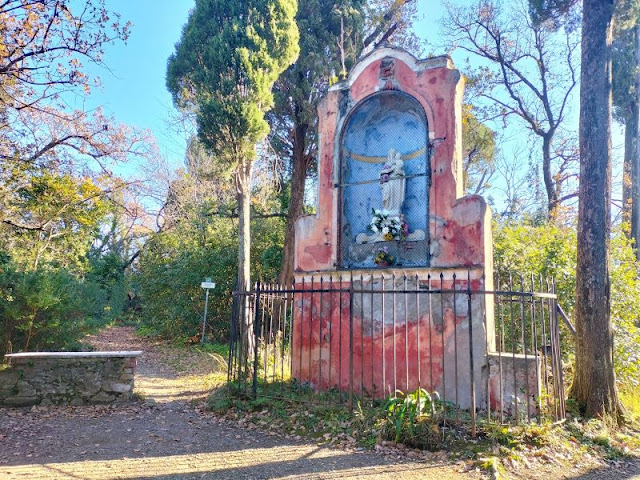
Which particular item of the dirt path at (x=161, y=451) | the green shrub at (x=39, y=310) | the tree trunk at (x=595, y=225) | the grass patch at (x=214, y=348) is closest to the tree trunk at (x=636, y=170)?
the tree trunk at (x=595, y=225)

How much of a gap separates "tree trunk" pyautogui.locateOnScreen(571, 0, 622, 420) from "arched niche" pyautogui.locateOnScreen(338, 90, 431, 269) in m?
2.42

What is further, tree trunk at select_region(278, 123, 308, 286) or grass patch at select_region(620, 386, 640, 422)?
tree trunk at select_region(278, 123, 308, 286)

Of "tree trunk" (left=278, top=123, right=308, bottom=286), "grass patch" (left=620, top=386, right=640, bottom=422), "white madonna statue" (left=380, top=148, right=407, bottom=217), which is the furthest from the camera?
"tree trunk" (left=278, top=123, right=308, bottom=286)

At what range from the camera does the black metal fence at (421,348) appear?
615 centimetres

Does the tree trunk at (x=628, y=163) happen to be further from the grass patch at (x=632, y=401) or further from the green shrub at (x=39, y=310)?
the green shrub at (x=39, y=310)

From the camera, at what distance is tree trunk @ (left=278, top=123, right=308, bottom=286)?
581 inches

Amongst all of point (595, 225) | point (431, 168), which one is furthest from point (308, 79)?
point (595, 225)

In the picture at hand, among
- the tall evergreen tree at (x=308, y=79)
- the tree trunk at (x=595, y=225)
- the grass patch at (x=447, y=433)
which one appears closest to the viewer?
the grass patch at (x=447, y=433)

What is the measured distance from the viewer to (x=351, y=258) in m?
8.62

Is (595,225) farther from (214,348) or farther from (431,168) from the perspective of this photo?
(214,348)

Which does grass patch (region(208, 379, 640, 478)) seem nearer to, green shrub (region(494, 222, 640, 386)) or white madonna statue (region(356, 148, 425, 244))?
green shrub (region(494, 222, 640, 386))

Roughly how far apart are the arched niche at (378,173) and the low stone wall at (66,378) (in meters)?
4.27

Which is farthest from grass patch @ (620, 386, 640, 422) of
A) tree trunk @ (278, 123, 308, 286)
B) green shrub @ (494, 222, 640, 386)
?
tree trunk @ (278, 123, 308, 286)

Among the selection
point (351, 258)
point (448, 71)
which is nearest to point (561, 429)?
point (351, 258)
